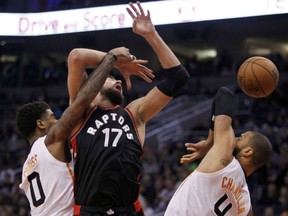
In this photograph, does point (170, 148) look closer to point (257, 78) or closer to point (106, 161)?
point (257, 78)

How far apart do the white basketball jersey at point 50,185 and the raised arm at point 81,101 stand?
0.45ft

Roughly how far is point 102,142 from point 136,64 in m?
0.61

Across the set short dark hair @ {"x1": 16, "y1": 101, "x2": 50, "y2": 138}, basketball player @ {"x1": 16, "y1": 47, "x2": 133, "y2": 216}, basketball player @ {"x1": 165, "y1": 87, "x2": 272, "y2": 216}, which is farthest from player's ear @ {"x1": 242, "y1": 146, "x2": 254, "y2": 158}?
short dark hair @ {"x1": 16, "y1": 101, "x2": 50, "y2": 138}

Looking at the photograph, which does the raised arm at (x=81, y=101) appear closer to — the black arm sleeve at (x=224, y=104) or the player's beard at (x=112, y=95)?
the player's beard at (x=112, y=95)

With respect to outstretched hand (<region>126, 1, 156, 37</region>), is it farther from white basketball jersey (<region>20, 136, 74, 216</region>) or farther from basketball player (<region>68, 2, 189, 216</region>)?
white basketball jersey (<region>20, 136, 74, 216</region>)

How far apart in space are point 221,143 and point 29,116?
4.53 ft

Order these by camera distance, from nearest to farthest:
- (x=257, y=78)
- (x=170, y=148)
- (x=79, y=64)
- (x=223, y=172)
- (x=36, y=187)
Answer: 1. (x=223, y=172)
2. (x=79, y=64)
3. (x=36, y=187)
4. (x=257, y=78)
5. (x=170, y=148)

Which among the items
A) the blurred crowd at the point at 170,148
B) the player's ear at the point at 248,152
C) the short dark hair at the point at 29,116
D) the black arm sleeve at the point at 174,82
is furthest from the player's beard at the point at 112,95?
the blurred crowd at the point at 170,148

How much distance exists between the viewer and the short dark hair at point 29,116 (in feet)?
13.1

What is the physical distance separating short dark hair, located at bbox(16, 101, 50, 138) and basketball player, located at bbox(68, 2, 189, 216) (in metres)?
0.49

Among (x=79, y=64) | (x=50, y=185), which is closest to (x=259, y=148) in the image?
(x=79, y=64)

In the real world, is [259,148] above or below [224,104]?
below

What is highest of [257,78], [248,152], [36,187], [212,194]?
[257,78]

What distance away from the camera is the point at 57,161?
3.67m
